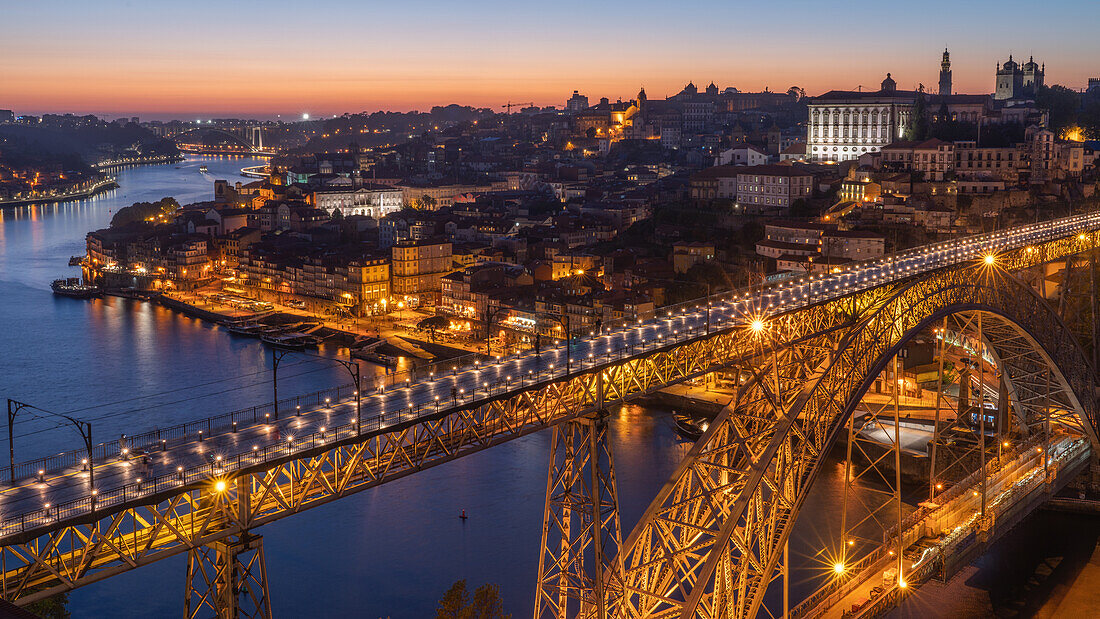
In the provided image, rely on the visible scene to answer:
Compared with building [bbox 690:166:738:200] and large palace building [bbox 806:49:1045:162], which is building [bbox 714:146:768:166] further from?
building [bbox 690:166:738:200]

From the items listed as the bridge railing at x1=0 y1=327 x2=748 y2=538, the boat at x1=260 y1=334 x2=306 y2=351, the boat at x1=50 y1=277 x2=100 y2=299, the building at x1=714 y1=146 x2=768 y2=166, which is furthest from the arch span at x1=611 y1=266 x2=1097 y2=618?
the boat at x1=50 y1=277 x2=100 y2=299

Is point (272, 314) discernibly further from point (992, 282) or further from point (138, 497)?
point (138, 497)

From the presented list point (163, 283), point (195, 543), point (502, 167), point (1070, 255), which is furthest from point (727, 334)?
point (502, 167)

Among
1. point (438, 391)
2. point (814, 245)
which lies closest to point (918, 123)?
point (814, 245)

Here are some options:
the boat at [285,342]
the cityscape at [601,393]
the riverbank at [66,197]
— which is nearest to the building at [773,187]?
the cityscape at [601,393]

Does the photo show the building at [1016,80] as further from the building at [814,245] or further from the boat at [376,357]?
the boat at [376,357]

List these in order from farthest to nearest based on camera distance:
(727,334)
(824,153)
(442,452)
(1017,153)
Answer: (824,153), (1017,153), (727,334), (442,452)
